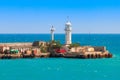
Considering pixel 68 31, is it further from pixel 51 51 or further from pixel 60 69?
pixel 60 69

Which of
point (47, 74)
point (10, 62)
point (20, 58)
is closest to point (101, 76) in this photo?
point (47, 74)

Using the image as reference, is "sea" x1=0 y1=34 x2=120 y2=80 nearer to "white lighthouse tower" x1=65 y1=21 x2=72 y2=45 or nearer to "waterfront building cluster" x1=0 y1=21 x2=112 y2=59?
"waterfront building cluster" x1=0 y1=21 x2=112 y2=59

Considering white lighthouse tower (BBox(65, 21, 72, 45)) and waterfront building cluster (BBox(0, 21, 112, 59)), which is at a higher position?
white lighthouse tower (BBox(65, 21, 72, 45))

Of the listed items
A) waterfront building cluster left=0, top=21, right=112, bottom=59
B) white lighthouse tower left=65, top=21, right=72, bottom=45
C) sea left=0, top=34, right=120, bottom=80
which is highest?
white lighthouse tower left=65, top=21, right=72, bottom=45

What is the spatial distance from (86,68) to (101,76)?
26.4 ft

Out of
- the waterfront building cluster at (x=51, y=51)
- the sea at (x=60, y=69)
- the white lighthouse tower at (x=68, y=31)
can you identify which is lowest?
the sea at (x=60, y=69)

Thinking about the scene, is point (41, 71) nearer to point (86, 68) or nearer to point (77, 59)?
point (86, 68)

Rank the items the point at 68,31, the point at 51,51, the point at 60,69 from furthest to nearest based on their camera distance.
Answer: the point at 68,31 → the point at 51,51 → the point at 60,69

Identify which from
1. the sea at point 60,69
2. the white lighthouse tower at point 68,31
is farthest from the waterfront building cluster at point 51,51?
the sea at point 60,69

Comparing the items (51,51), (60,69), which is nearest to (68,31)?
(51,51)

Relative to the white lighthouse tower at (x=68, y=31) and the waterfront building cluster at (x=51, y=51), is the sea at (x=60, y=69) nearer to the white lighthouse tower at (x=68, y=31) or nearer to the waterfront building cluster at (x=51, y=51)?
the waterfront building cluster at (x=51, y=51)

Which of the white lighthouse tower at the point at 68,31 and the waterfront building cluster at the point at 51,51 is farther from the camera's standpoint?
the white lighthouse tower at the point at 68,31

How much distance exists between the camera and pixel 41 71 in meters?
57.0

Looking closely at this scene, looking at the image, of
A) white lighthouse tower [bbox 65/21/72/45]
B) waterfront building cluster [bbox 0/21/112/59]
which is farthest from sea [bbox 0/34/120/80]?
white lighthouse tower [bbox 65/21/72/45]
